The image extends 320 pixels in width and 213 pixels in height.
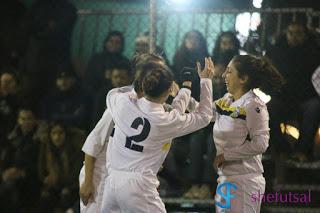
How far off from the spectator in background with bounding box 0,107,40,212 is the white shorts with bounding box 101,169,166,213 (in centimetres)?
321

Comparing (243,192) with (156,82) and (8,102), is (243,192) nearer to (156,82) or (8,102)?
(156,82)

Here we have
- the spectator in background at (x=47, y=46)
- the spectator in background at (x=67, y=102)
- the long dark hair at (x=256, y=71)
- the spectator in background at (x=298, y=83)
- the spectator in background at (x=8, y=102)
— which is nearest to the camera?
the long dark hair at (x=256, y=71)

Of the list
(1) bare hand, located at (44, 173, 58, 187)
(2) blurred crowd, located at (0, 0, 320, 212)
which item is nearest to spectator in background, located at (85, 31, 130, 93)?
(2) blurred crowd, located at (0, 0, 320, 212)

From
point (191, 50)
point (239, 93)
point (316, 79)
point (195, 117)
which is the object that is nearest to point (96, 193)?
point (195, 117)

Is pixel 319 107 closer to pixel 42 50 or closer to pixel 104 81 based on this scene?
pixel 104 81

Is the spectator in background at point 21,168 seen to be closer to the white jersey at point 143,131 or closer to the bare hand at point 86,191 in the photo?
the bare hand at point 86,191

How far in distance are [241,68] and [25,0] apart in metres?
5.74

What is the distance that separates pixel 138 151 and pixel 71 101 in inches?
139

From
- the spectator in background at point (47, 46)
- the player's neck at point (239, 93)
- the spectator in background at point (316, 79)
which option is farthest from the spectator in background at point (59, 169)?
the player's neck at point (239, 93)

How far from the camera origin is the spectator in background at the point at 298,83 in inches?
289

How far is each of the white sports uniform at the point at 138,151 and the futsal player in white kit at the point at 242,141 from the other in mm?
414

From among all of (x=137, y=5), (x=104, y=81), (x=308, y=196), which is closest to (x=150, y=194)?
(x=308, y=196)

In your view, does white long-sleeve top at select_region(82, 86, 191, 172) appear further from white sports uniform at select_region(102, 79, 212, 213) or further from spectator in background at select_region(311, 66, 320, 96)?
spectator in background at select_region(311, 66, 320, 96)

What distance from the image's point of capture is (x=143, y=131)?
5039 millimetres
